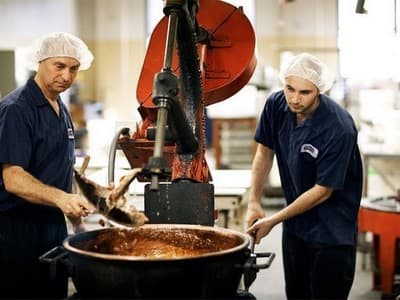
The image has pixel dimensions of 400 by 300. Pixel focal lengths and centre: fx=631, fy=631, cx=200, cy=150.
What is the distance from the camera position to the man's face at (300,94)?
2240 millimetres

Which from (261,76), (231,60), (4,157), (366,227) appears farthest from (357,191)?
(261,76)

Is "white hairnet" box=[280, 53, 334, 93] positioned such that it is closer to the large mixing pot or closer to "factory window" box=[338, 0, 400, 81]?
the large mixing pot

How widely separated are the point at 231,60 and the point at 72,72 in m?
0.55

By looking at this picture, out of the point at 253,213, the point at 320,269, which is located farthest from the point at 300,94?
the point at 320,269

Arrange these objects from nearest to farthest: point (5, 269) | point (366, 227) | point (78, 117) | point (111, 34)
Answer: point (5, 269), point (366, 227), point (78, 117), point (111, 34)

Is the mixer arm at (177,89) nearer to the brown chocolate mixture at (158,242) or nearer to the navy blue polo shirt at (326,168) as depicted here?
the brown chocolate mixture at (158,242)

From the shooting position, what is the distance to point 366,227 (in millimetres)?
3893

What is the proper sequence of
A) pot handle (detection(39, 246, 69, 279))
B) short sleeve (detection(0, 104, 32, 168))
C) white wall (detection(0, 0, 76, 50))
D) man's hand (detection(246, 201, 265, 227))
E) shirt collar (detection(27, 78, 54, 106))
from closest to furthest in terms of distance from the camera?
1. pot handle (detection(39, 246, 69, 279))
2. short sleeve (detection(0, 104, 32, 168))
3. shirt collar (detection(27, 78, 54, 106))
4. man's hand (detection(246, 201, 265, 227))
5. white wall (detection(0, 0, 76, 50))

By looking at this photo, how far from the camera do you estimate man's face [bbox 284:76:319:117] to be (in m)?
2.24

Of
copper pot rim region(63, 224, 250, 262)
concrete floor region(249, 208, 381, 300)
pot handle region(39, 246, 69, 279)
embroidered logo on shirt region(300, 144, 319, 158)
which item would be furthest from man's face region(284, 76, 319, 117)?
concrete floor region(249, 208, 381, 300)

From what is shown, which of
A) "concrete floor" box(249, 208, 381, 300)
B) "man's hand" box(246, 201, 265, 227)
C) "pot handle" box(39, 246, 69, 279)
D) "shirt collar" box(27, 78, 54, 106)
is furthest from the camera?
"concrete floor" box(249, 208, 381, 300)

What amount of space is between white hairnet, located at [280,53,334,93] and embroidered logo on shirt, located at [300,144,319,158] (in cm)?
22

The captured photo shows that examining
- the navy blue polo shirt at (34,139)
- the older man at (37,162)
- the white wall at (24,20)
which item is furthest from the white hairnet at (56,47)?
the white wall at (24,20)

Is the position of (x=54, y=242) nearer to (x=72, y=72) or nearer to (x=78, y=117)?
(x=72, y=72)
